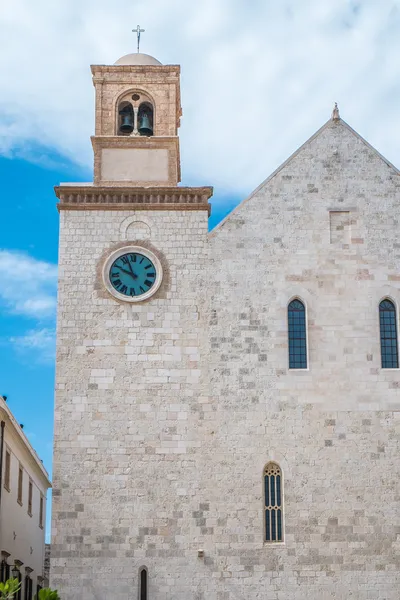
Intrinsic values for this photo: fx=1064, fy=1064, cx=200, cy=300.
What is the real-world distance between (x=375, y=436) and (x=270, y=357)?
3.14m

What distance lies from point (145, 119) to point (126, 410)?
8.02m

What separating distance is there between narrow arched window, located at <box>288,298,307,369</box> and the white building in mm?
8058

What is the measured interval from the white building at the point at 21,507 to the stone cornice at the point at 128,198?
5868 millimetres

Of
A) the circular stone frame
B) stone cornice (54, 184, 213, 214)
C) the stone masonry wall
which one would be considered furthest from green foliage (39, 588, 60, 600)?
stone cornice (54, 184, 213, 214)

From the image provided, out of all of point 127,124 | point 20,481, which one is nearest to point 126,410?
point 127,124

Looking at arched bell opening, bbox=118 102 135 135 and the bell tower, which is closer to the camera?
the bell tower

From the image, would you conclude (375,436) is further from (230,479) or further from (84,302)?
(84,302)

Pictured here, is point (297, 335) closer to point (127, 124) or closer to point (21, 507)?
point (127, 124)

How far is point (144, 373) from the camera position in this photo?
1016 inches

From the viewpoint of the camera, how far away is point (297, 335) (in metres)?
26.2

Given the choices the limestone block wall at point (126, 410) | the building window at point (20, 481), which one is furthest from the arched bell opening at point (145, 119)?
the building window at point (20, 481)

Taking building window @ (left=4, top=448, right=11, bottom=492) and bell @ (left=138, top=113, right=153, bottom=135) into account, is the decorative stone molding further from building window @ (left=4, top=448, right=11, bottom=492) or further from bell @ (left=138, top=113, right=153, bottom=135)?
building window @ (left=4, top=448, right=11, bottom=492)

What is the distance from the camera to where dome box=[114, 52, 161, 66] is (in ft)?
94.6

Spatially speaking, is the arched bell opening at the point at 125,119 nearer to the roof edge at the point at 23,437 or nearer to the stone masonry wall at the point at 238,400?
the stone masonry wall at the point at 238,400
